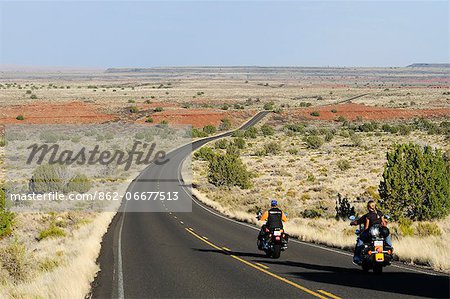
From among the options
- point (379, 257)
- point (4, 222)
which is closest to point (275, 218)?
point (379, 257)

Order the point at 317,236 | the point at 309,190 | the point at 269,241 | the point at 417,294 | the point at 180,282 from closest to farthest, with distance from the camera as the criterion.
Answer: the point at 417,294 → the point at 180,282 → the point at 269,241 → the point at 317,236 → the point at 309,190

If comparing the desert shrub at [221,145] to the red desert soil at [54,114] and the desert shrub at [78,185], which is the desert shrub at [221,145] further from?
the red desert soil at [54,114]

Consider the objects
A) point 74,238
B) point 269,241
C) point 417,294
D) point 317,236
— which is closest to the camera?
point 417,294

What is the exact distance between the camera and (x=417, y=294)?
10883 millimetres

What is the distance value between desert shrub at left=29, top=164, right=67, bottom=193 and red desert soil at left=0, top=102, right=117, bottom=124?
58378 mm

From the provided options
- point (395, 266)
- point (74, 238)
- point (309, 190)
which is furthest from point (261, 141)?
point (395, 266)

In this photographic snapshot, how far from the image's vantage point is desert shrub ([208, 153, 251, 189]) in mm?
46656

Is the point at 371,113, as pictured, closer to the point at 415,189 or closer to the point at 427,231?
the point at 415,189

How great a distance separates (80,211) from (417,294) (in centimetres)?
2758

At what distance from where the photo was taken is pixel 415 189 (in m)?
27.7

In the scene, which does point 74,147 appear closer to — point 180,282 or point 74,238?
point 74,238

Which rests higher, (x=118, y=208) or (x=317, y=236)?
(x=317, y=236)

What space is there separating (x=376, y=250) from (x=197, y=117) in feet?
327

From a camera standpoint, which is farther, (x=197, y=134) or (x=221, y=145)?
(x=197, y=134)
